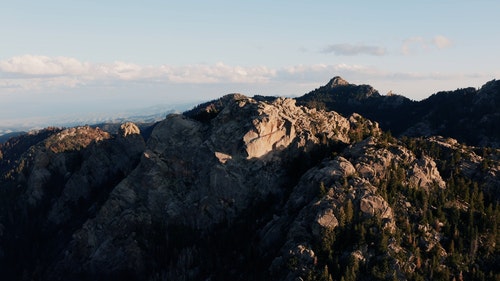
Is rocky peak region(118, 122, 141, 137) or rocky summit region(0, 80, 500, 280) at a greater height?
rocky peak region(118, 122, 141, 137)

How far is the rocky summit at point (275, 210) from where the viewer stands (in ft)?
283

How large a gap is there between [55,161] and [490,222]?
15691 cm

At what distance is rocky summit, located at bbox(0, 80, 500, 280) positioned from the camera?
8631 centimetres

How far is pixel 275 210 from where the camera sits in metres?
109

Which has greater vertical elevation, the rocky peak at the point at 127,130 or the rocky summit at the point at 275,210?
the rocky peak at the point at 127,130

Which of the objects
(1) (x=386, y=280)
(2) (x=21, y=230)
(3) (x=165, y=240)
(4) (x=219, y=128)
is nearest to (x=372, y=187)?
(1) (x=386, y=280)

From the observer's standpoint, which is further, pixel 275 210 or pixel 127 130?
pixel 127 130

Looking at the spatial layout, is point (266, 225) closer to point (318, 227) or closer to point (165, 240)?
point (318, 227)

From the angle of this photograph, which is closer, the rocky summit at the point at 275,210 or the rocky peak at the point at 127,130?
the rocky summit at the point at 275,210

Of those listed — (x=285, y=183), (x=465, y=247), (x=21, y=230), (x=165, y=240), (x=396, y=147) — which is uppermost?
(x=396, y=147)

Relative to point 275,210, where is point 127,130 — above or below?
above

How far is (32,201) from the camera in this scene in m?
166

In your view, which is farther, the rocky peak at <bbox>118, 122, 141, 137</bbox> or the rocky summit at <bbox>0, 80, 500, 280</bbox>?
the rocky peak at <bbox>118, 122, 141, 137</bbox>

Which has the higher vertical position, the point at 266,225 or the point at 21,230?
the point at 266,225
